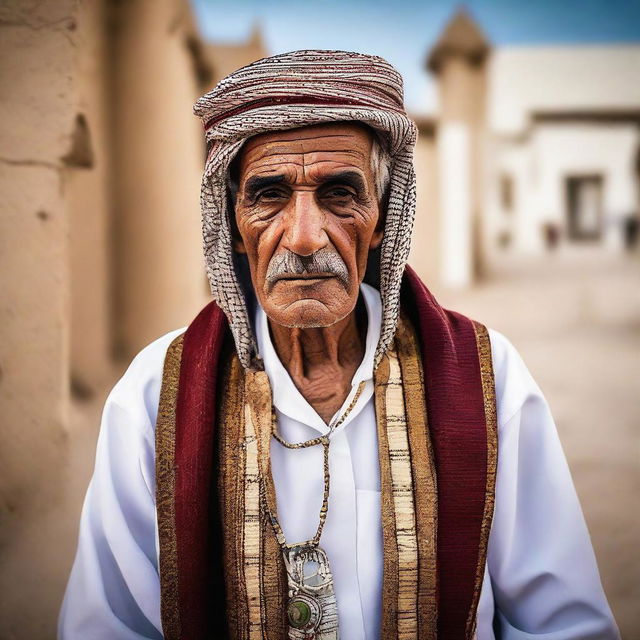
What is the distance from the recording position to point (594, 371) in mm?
6762

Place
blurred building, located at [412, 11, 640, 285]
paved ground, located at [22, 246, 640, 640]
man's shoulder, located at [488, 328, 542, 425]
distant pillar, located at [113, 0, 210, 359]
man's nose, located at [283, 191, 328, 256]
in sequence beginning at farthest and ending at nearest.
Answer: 1. blurred building, located at [412, 11, 640, 285]
2. distant pillar, located at [113, 0, 210, 359]
3. paved ground, located at [22, 246, 640, 640]
4. man's shoulder, located at [488, 328, 542, 425]
5. man's nose, located at [283, 191, 328, 256]

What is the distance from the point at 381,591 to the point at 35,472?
164 cm

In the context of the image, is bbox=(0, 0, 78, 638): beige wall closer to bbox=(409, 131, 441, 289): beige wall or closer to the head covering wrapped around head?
the head covering wrapped around head

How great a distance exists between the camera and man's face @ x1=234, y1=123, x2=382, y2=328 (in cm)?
148

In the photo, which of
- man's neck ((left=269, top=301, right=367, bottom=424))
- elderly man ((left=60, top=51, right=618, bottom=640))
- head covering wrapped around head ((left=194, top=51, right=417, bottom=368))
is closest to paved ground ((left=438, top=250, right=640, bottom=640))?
elderly man ((left=60, top=51, right=618, bottom=640))

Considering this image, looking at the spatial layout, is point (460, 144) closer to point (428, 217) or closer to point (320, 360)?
point (428, 217)

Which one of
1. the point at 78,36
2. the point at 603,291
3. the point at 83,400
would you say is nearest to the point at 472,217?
the point at 603,291

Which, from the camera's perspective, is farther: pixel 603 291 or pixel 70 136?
pixel 603 291

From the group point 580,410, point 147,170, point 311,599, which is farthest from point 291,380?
point 580,410

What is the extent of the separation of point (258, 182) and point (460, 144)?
10.2 metres

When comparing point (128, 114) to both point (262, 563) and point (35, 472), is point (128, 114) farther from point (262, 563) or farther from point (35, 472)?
point (262, 563)

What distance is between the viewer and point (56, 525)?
2.65 metres

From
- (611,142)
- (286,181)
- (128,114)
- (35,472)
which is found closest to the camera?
(286,181)

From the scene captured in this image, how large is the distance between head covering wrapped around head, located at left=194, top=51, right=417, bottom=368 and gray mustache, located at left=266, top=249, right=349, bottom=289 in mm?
178
